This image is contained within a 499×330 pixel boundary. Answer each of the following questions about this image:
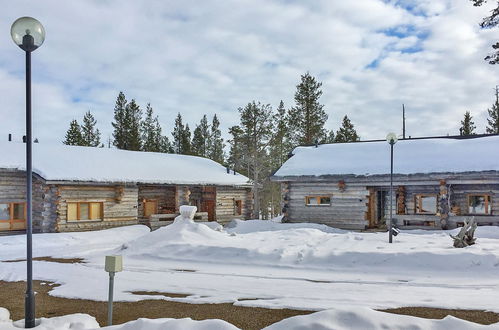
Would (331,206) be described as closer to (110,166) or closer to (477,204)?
(477,204)

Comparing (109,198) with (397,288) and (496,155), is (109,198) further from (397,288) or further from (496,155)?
(496,155)

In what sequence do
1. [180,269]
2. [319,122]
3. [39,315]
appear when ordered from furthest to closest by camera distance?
[319,122] → [180,269] → [39,315]

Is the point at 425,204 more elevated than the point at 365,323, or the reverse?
the point at 425,204

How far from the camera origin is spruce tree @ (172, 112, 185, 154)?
2236 inches

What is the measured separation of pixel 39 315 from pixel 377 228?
61.0ft

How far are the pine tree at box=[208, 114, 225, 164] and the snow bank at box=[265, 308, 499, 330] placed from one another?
172 ft

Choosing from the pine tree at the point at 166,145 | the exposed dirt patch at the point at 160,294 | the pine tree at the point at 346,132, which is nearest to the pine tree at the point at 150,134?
the pine tree at the point at 166,145

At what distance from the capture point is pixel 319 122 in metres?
45.0

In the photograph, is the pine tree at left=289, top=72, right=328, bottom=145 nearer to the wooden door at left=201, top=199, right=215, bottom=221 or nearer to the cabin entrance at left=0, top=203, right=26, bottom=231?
the wooden door at left=201, top=199, right=215, bottom=221

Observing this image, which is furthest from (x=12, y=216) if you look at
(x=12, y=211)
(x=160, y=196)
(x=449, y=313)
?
(x=449, y=313)

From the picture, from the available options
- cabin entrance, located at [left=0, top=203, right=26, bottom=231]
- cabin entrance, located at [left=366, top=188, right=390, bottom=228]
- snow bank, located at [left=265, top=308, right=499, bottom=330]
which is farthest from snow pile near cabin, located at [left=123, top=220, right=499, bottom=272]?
cabin entrance, located at [left=0, top=203, right=26, bottom=231]

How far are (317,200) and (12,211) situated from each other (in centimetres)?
1547

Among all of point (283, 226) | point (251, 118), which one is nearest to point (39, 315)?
point (283, 226)

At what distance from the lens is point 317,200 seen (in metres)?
24.5
